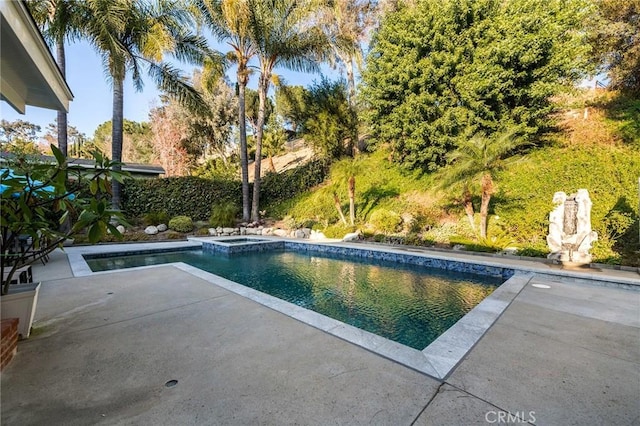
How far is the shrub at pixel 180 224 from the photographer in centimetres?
1269

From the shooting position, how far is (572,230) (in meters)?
6.91

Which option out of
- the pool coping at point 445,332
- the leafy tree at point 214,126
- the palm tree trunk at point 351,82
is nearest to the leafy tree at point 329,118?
the palm tree trunk at point 351,82

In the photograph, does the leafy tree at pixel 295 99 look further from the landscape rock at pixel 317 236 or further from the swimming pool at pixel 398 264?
the swimming pool at pixel 398 264

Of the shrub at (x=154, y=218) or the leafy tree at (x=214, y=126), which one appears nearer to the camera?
the shrub at (x=154, y=218)

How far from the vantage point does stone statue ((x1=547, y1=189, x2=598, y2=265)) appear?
6680 millimetres

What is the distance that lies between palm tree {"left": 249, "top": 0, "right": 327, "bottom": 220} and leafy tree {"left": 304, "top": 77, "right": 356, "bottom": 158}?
2.41 meters

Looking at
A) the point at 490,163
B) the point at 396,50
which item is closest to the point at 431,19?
the point at 396,50

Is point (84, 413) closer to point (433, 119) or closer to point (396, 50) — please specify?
point (433, 119)

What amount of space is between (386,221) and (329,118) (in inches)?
289

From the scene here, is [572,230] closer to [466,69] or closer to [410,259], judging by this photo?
[410,259]

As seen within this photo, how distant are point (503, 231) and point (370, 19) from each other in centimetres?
1528

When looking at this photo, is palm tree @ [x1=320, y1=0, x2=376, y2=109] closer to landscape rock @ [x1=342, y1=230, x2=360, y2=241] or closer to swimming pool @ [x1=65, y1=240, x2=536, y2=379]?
landscape rock @ [x1=342, y1=230, x2=360, y2=241]

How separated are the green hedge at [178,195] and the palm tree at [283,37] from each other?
4.13 meters

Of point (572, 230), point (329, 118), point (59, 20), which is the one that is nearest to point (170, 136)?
point (59, 20)
